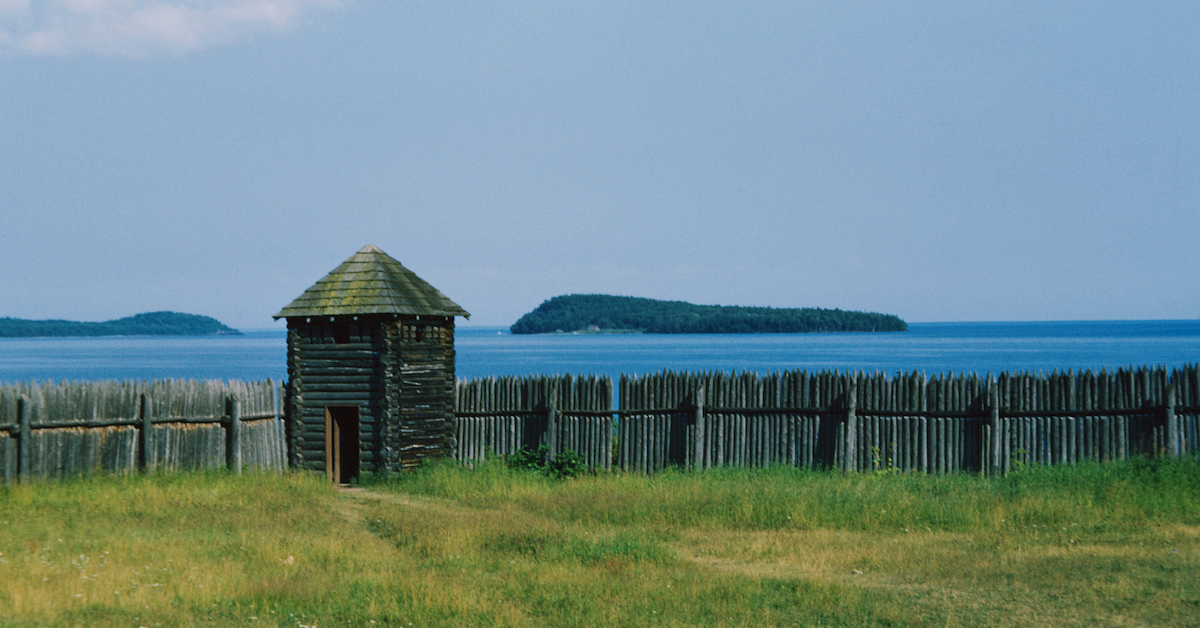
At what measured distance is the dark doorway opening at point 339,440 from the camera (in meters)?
20.5

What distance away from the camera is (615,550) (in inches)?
502

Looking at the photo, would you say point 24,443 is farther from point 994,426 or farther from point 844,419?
point 994,426

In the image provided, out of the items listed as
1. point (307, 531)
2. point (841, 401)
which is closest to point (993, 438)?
point (841, 401)

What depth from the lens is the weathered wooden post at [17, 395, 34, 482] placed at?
59.2 feet

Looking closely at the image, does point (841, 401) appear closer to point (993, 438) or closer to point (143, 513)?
point (993, 438)

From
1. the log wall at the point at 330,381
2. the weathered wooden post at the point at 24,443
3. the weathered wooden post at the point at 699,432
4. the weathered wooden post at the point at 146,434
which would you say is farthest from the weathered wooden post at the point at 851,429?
the weathered wooden post at the point at 24,443

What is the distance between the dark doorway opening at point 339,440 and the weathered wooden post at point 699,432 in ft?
23.0

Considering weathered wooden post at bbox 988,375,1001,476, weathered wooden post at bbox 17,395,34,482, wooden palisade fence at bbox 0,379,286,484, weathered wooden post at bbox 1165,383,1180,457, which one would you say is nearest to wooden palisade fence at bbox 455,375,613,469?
wooden palisade fence at bbox 0,379,286,484

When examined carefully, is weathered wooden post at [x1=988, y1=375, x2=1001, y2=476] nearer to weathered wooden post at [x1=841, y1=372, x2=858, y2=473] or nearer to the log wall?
weathered wooden post at [x1=841, y1=372, x2=858, y2=473]

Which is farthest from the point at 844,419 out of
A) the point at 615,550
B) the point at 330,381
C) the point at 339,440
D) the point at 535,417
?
the point at 339,440

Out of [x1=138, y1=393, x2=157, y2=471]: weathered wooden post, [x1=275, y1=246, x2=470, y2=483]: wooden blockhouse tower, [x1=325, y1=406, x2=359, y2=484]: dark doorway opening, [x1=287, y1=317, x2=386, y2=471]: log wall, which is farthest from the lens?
[x1=325, y1=406, x2=359, y2=484]: dark doorway opening

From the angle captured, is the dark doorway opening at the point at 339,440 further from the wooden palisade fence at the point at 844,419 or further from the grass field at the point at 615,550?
the wooden palisade fence at the point at 844,419

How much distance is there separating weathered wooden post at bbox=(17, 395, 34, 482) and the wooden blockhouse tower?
4.70 meters

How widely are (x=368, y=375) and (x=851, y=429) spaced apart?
383 inches
